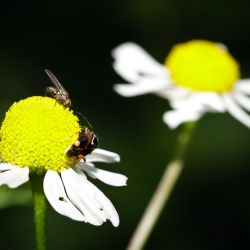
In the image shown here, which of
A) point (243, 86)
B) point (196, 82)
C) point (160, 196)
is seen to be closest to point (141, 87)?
point (196, 82)

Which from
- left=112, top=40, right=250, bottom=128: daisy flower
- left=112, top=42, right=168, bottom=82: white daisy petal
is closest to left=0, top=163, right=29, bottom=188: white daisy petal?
left=112, top=40, right=250, bottom=128: daisy flower

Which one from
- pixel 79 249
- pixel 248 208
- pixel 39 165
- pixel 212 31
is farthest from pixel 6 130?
pixel 212 31

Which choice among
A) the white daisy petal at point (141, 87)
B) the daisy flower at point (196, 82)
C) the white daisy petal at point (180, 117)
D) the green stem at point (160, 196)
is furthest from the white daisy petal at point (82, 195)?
the white daisy petal at point (141, 87)

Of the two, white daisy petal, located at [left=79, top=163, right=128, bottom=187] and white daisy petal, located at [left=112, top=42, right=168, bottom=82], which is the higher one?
white daisy petal, located at [left=112, top=42, right=168, bottom=82]

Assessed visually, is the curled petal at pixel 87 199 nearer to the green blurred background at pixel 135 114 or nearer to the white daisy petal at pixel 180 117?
the white daisy petal at pixel 180 117

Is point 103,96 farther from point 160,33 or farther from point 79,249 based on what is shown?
point 79,249

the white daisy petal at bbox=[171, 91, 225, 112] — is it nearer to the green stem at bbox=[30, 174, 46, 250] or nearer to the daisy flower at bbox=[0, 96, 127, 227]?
the daisy flower at bbox=[0, 96, 127, 227]
